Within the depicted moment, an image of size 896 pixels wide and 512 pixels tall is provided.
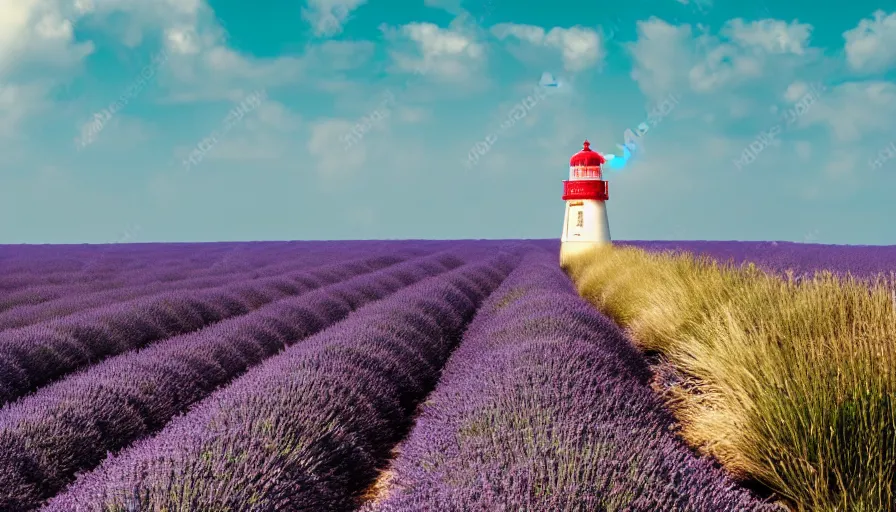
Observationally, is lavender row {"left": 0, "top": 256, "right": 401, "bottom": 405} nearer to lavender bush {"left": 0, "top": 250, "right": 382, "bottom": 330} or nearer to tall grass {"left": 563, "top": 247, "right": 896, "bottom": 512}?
lavender bush {"left": 0, "top": 250, "right": 382, "bottom": 330}

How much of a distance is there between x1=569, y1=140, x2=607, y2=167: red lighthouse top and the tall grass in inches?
425

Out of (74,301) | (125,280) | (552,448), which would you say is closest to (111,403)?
(552,448)

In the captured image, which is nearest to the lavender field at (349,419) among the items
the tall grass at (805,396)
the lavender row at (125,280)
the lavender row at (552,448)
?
the lavender row at (552,448)

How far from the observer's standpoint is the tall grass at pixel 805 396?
231cm

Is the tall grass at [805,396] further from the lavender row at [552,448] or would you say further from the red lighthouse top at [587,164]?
the red lighthouse top at [587,164]

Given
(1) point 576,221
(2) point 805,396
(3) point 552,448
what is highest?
(1) point 576,221

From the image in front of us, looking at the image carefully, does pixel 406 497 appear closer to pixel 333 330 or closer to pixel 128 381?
pixel 128 381

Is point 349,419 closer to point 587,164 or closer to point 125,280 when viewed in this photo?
point 125,280

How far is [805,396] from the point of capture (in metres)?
2.46

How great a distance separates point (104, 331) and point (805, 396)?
5.47 meters

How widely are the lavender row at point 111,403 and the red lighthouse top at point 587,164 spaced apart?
32.1 ft

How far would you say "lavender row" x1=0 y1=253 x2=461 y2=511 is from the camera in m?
3.19

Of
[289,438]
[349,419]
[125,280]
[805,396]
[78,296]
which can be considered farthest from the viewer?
[125,280]

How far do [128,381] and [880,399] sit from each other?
12.9 ft
